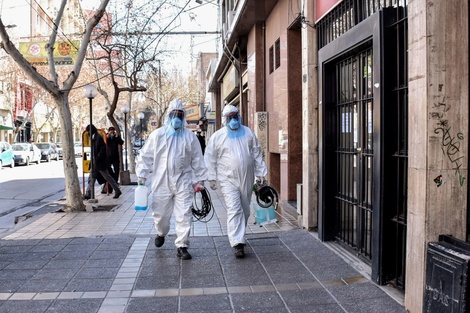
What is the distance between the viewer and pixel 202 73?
6181 cm

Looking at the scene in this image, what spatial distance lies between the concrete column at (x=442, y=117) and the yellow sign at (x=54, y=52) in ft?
38.4

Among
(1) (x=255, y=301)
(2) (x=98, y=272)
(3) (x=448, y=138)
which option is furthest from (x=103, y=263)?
(3) (x=448, y=138)

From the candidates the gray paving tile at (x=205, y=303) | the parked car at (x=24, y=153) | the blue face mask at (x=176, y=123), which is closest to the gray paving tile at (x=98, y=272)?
the gray paving tile at (x=205, y=303)

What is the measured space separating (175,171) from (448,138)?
133 inches

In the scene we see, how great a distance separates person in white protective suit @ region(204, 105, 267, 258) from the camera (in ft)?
20.2

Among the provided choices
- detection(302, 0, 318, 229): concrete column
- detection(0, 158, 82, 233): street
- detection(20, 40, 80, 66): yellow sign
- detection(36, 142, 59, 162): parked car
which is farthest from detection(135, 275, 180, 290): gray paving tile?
detection(36, 142, 59, 162): parked car

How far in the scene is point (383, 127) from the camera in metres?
4.65

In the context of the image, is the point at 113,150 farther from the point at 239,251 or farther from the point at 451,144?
the point at 451,144

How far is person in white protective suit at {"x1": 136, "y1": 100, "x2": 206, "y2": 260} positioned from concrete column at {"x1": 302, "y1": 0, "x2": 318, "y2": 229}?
172 centimetres

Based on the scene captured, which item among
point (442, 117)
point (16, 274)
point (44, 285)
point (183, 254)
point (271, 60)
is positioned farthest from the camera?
point (271, 60)

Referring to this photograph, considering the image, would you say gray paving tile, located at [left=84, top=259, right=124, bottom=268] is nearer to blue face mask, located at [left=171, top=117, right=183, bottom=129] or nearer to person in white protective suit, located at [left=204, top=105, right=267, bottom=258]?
person in white protective suit, located at [left=204, top=105, right=267, bottom=258]

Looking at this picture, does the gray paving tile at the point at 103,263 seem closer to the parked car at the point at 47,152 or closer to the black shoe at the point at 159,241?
the black shoe at the point at 159,241

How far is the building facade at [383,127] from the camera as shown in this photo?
3.77 meters

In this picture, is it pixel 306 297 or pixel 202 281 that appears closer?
pixel 306 297
